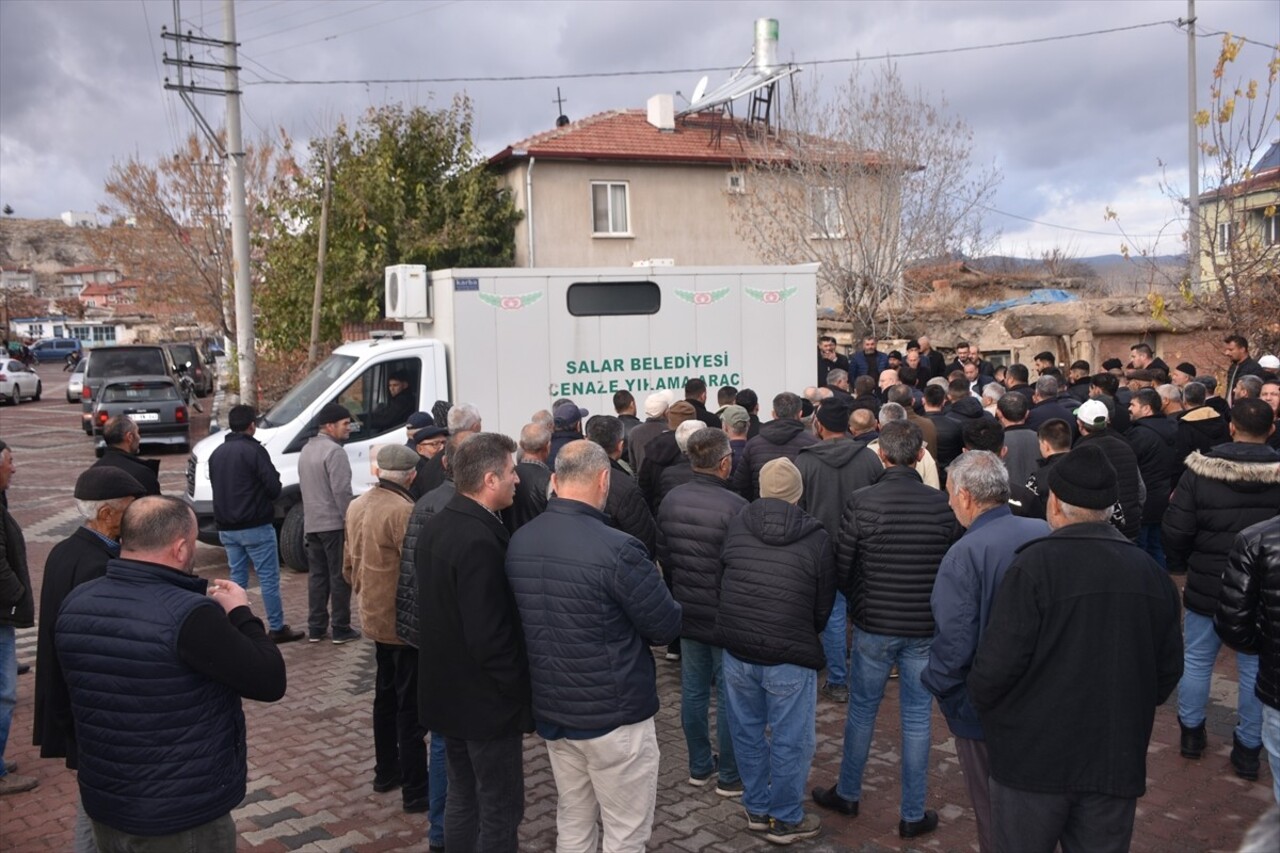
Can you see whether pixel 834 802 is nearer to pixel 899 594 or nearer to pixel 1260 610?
pixel 899 594

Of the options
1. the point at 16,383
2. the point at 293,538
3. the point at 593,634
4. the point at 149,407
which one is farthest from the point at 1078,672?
the point at 16,383

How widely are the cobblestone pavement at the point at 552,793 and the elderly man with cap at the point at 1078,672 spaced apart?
1579 mm

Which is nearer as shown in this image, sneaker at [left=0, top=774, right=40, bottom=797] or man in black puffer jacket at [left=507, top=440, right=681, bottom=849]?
man in black puffer jacket at [left=507, top=440, right=681, bottom=849]

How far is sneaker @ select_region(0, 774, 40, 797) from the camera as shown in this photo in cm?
587

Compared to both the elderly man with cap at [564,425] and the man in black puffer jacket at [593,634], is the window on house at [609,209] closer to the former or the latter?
the elderly man with cap at [564,425]

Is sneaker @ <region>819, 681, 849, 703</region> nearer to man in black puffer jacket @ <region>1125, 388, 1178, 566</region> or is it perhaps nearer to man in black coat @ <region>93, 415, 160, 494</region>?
man in black puffer jacket @ <region>1125, 388, 1178, 566</region>

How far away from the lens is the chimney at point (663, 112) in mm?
27719

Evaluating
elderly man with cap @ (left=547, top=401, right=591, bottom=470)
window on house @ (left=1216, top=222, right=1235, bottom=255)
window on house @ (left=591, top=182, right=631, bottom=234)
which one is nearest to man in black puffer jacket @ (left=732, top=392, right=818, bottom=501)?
elderly man with cap @ (left=547, top=401, right=591, bottom=470)

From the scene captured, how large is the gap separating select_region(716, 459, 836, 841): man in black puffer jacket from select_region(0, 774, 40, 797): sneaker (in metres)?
4.11

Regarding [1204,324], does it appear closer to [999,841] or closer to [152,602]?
[999,841]

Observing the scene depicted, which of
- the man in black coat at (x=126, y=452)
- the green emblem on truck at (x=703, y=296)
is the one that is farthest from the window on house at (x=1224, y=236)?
the man in black coat at (x=126, y=452)

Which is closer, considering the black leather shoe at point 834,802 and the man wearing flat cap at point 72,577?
the man wearing flat cap at point 72,577

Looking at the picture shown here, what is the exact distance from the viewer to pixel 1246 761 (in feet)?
18.3

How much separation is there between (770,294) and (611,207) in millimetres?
16035
